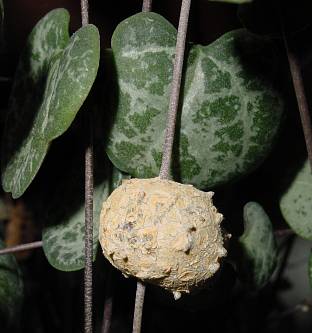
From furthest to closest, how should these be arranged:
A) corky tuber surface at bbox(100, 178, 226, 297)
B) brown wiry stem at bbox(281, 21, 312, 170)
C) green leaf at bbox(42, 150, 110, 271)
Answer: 1. green leaf at bbox(42, 150, 110, 271)
2. brown wiry stem at bbox(281, 21, 312, 170)
3. corky tuber surface at bbox(100, 178, 226, 297)

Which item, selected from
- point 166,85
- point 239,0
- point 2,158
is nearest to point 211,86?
point 166,85

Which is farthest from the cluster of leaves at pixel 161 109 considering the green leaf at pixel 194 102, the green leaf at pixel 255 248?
the green leaf at pixel 255 248

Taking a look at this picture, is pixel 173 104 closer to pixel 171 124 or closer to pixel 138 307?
pixel 171 124

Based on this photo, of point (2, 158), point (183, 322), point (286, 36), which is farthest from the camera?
point (183, 322)

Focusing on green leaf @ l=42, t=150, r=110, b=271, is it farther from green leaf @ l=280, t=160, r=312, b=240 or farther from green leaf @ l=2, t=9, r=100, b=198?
green leaf @ l=280, t=160, r=312, b=240

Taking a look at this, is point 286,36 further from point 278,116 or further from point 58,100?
point 58,100

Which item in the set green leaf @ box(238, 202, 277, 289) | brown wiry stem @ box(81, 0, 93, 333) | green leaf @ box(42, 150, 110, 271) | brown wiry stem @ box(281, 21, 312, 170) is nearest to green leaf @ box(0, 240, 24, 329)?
green leaf @ box(42, 150, 110, 271)

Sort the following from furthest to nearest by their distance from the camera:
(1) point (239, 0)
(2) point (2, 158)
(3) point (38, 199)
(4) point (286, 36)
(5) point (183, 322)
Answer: (3) point (38, 199)
(5) point (183, 322)
(2) point (2, 158)
(4) point (286, 36)
(1) point (239, 0)
